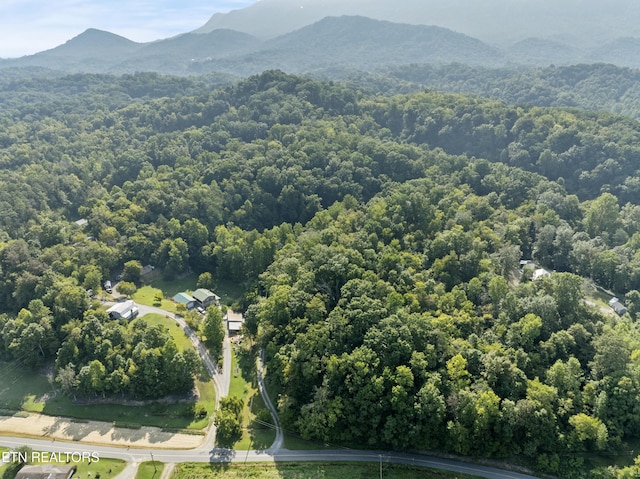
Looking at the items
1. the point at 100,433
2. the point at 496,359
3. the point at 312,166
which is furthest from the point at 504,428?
the point at 312,166

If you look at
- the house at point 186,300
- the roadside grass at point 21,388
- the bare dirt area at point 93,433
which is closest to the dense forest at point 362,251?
the roadside grass at point 21,388

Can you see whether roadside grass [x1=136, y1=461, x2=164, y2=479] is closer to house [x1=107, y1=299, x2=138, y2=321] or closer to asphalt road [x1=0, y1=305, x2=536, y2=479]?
asphalt road [x1=0, y1=305, x2=536, y2=479]

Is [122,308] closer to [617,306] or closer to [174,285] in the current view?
[174,285]

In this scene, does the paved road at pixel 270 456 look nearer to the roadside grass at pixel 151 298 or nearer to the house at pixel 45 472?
the house at pixel 45 472

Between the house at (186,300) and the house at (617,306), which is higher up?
the house at (617,306)

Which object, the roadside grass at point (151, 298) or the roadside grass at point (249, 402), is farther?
the roadside grass at point (151, 298)

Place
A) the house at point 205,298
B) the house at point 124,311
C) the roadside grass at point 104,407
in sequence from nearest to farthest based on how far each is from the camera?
1. the roadside grass at point 104,407
2. the house at point 124,311
3. the house at point 205,298
